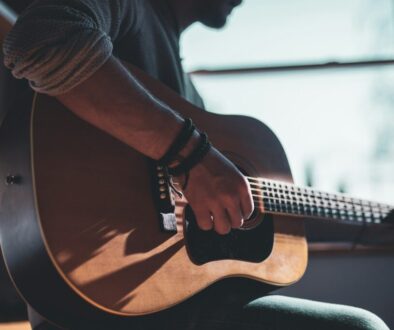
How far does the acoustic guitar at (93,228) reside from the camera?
0.55 metres

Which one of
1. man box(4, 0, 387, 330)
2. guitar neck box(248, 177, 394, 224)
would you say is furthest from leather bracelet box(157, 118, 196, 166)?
guitar neck box(248, 177, 394, 224)

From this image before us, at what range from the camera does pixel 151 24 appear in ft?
3.05

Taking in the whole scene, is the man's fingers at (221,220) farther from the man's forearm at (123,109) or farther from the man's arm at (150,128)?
the man's forearm at (123,109)

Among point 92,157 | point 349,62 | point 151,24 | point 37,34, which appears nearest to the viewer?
point 37,34

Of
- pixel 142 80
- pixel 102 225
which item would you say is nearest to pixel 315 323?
pixel 102 225

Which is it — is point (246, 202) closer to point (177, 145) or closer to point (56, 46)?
point (177, 145)

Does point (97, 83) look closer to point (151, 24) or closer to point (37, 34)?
point (37, 34)

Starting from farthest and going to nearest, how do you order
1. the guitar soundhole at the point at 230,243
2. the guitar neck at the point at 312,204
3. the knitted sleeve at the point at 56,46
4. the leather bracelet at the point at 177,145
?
1. the guitar neck at the point at 312,204
2. the guitar soundhole at the point at 230,243
3. the leather bracelet at the point at 177,145
4. the knitted sleeve at the point at 56,46

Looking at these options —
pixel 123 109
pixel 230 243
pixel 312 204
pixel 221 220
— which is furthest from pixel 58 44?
pixel 312 204

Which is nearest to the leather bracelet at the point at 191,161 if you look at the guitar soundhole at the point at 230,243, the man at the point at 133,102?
the man at the point at 133,102

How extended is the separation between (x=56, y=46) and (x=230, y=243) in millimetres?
501

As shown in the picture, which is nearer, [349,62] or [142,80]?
[142,80]

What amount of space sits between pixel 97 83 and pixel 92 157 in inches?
5.1

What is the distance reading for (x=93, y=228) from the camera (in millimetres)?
583
